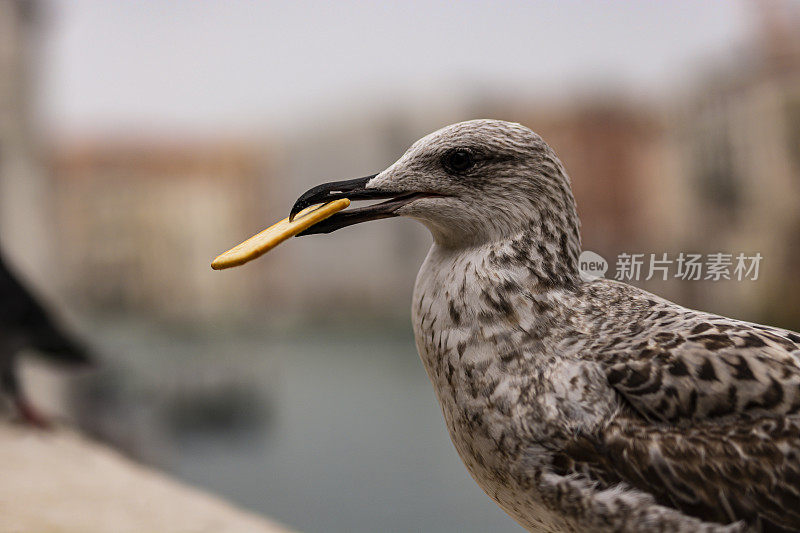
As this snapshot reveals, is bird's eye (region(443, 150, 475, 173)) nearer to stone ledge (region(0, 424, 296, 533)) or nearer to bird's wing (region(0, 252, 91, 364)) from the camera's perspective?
stone ledge (region(0, 424, 296, 533))

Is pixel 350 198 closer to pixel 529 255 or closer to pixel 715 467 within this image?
pixel 529 255

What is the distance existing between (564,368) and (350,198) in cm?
30

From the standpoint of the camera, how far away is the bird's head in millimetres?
740

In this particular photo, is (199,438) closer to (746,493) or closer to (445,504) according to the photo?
(445,504)

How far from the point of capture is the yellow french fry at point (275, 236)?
0.66m

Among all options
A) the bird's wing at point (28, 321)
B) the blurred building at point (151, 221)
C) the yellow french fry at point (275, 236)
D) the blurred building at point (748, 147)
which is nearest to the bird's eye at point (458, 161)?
the yellow french fry at point (275, 236)

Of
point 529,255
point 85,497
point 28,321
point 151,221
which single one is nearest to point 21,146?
point 151,221

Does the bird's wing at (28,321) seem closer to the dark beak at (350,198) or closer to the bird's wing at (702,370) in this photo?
the dark beak at (350,198)

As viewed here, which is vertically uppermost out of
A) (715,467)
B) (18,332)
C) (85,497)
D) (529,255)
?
(529,255)

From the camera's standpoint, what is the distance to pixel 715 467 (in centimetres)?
63

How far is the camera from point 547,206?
0.76 m

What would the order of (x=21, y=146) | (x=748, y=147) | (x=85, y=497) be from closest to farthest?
1. (x=85, y=497)
2. (x=748, y=147)
3. (x=21, y=146)

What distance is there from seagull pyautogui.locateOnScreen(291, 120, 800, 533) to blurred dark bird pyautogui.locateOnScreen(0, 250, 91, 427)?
6.04 feet

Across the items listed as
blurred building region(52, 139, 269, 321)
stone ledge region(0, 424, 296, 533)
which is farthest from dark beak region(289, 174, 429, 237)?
blurred building region(52, 139, 269, 321)
